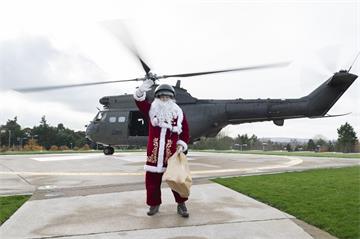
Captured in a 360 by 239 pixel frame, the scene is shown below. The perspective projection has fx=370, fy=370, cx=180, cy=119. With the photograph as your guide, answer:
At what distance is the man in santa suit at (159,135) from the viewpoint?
17.4 feet

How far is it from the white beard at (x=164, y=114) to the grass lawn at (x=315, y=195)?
1.95m

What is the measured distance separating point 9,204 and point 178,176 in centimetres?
280

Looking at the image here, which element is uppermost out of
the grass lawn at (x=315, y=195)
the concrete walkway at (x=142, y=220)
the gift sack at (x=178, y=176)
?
the gift sack at (x=178, y=176)

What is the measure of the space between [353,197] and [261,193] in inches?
56.5

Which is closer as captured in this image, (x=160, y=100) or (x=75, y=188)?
(x=160, y=100)

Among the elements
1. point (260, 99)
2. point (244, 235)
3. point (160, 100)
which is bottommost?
point (244, 235)

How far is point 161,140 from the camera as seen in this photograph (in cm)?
539

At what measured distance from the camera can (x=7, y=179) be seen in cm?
882

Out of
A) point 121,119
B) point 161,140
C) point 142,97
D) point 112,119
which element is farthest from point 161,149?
point 112,119

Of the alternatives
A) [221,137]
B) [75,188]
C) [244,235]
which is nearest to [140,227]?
[244,235]

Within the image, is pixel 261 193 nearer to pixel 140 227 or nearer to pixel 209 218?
pixel 209 218

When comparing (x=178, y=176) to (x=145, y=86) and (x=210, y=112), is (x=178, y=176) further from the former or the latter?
(x=210, y=112)

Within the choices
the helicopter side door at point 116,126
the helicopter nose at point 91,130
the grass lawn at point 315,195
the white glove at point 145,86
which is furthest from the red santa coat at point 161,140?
the helicopter nose at point 91,130

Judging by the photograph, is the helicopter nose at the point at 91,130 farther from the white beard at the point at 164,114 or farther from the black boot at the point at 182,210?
the black boot at the point at 182,210
